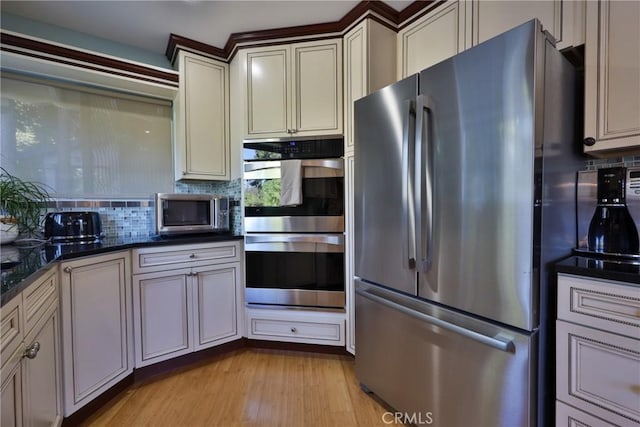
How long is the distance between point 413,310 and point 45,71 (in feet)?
8.96

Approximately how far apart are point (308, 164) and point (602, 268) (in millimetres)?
1629

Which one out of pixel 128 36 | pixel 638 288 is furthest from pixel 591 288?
pixel 128 36

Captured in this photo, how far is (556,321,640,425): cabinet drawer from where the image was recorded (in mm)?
954

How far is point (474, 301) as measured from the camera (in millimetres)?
1196

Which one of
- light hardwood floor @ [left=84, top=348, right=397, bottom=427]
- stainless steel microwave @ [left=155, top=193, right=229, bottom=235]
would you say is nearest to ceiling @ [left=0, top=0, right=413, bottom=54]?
stainless steel microwave @ [left=155, top=193, right=229, bottom=235]

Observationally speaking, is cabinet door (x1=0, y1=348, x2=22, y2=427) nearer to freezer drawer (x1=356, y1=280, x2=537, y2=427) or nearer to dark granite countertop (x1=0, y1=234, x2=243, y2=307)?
dark granite countertop (x1=0, y1=234, x2=243, y2=307)

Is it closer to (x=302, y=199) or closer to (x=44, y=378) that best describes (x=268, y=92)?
(x=302, y=199)

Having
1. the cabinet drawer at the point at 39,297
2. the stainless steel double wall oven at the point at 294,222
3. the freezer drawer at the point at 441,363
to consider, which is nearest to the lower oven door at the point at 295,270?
the stainless steel double wall oven at the point at 294,222

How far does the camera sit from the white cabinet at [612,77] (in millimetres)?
1154

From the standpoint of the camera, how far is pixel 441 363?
4.31 ft

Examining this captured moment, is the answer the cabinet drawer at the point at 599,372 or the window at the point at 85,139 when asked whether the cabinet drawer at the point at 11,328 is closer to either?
the window at the point at 85,139

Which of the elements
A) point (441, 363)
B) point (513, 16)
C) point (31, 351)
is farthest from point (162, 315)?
point (513, 16)

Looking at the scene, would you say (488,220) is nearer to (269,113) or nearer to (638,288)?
(638,288)

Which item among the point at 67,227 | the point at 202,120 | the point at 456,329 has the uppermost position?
the point at 202,120
